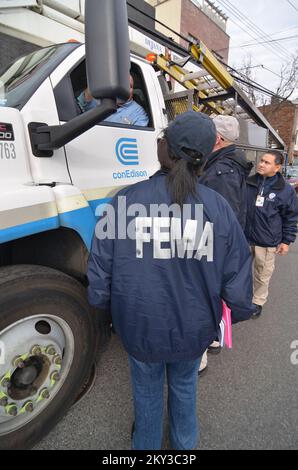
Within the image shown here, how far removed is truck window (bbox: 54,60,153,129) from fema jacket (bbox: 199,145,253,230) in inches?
29.5

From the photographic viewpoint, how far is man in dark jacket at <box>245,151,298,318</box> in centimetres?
310

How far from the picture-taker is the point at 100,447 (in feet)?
5.81

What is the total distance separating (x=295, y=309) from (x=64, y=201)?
313 cm

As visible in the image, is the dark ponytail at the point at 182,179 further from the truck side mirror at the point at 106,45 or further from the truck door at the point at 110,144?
the truck door at the point at 110,144

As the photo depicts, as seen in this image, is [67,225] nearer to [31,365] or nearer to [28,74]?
[31,365]

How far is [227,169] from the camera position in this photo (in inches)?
80.0

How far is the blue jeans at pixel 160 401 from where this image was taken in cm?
154

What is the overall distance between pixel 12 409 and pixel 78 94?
209 cm

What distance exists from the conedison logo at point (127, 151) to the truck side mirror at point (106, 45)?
1.05 meters

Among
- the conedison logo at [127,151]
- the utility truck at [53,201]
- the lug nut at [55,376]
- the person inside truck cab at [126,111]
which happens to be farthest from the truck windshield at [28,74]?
the lug nut at [55,376]

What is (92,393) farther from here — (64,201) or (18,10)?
(18,10)

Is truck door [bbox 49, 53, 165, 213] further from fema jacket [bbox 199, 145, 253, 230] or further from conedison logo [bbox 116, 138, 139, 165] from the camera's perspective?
fema jacket [bbox 199, 145, 253, 230]

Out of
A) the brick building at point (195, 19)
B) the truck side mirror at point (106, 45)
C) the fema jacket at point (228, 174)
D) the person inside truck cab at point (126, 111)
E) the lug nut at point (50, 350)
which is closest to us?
the truck side mirror at point (106, 45)
